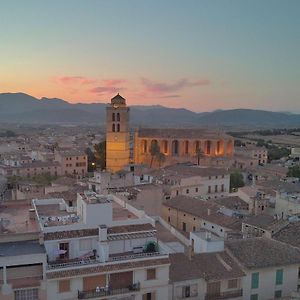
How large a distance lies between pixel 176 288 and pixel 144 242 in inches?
82.2

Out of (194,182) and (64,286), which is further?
(194,182)

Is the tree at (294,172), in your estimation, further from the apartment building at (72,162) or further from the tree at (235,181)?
the apartment building at (72,162)

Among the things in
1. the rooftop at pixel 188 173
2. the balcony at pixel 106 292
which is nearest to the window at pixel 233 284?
the balcony at pixel 106 292

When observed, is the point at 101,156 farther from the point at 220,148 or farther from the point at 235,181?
the point at 235,181

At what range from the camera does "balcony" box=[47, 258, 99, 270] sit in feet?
49.6

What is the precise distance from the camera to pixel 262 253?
62.1 ft

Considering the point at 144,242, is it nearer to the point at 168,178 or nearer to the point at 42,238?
the point at 42,238

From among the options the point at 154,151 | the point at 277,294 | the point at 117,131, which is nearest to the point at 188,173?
the point at 117,131

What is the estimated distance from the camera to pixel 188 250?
61.9 ft

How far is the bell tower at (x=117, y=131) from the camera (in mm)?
64312

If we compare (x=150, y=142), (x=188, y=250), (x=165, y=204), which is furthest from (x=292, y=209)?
(x=150, y=142)

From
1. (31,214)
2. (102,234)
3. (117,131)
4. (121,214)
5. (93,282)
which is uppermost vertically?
(117,131)

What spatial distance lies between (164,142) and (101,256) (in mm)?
56809

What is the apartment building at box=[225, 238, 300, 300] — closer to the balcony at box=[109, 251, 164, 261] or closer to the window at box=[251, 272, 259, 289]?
the window at box=[251, 272, 259, 289]
